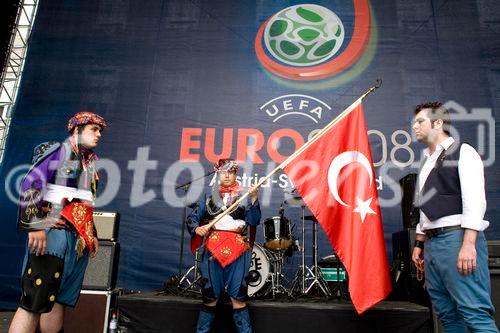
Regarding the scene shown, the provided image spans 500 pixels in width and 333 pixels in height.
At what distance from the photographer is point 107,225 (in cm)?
386

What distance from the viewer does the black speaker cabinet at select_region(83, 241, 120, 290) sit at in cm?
346

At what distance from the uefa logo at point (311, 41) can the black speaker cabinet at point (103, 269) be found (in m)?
3.41

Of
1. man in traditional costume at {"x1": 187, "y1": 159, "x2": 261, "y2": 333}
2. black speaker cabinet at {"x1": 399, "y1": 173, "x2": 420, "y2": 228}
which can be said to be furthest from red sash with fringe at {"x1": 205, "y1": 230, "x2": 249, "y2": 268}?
black speaker cabinet at {"x1": 399, "y1": 173, "x2": 420, "y2": 228}

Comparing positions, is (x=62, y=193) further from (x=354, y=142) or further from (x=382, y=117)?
(x=382, y=117)

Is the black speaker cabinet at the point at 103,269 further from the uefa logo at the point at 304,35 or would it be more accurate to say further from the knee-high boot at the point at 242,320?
the uefa logo at the point at 304,35


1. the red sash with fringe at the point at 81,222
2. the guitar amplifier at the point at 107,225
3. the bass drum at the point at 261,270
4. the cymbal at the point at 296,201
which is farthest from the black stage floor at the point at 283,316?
the cymbal at the point at 296,201

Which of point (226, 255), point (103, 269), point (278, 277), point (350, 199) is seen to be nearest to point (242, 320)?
point (226, 255)

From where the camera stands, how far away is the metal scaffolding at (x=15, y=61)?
19.8ft

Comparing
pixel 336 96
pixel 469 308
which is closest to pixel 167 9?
pixel 336 96

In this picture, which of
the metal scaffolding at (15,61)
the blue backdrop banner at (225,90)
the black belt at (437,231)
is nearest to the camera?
the black belt at (437,231)

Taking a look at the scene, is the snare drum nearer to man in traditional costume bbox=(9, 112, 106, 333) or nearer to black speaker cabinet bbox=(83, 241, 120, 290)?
black speaker cabinet bbox=(83, 241, 120, 290)

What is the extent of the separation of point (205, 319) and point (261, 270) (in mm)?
1483

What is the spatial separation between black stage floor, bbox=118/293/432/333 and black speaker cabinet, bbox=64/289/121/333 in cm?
24

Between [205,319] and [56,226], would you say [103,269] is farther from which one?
[56,226]
